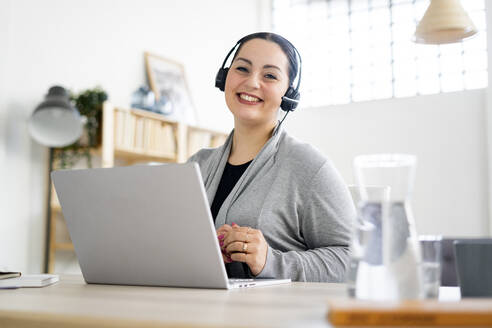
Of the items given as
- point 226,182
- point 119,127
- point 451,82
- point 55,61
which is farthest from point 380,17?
point 226,182

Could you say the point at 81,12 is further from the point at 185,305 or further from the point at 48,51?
the point at 185,305

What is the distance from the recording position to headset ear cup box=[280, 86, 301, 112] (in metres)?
1.86

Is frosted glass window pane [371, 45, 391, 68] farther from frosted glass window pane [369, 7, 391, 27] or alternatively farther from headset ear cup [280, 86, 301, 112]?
headset ear cup [280, 86, 301, 112]

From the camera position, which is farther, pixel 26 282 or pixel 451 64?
pixel 451 64

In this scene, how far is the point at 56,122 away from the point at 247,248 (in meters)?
2.90

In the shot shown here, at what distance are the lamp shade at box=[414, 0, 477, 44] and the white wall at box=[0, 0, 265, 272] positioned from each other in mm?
2541

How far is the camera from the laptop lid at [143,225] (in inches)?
40.9

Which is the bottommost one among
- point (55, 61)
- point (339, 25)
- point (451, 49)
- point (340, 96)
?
point (55, 61)

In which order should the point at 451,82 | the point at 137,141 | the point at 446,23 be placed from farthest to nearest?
the point at 451,82 < the point at 137,141 < the point at 446,23

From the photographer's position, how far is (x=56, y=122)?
384 centimetres

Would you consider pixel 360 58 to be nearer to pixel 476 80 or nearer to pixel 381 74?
pixel 381 74

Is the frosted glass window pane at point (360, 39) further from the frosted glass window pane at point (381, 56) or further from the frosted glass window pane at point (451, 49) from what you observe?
the frosted glass window pane at point (451, 49)

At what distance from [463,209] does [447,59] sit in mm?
1660

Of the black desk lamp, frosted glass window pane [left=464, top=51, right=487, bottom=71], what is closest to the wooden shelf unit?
the black desk lamp
